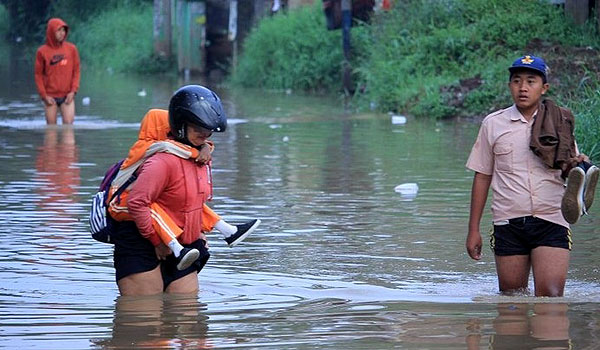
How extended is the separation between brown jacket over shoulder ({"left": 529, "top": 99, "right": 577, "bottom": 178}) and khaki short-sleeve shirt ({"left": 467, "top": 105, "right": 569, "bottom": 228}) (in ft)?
0.23

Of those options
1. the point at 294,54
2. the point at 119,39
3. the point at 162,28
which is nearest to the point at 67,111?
the point at 294,54

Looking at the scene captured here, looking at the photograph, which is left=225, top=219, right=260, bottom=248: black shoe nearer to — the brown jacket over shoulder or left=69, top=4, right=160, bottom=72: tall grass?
the brown jacket over shoulder

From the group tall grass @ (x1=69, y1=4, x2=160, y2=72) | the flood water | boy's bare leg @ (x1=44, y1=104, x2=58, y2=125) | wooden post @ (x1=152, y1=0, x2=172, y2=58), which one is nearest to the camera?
the flood water

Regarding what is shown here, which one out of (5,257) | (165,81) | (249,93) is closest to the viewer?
(5,257)

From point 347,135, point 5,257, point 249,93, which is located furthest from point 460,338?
point 249,93

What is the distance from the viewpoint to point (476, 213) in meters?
7.41

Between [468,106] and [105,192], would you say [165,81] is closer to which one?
[468,106]

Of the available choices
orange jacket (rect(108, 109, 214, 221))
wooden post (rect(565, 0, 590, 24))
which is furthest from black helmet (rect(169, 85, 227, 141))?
wooden post (rect(565, 0, 590, 24))

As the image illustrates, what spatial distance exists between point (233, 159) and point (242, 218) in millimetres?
4792

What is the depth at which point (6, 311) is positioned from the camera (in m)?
7.33

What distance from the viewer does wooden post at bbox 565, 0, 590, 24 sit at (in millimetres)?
22594

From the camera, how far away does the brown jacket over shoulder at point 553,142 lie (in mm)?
7211

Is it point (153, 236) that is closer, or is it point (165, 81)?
point (153, 236)

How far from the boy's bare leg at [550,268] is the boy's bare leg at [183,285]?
1914 mm
